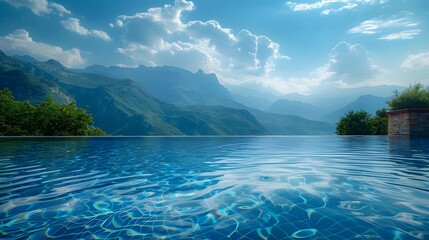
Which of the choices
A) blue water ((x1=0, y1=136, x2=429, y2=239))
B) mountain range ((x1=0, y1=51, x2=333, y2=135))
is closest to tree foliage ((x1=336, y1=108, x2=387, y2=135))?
blue water ((x1=0, y1=136, x2=429, y2=239))

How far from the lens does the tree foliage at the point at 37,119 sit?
59.8ft

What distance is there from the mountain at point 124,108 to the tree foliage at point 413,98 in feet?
339

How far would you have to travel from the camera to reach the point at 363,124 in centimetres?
2206

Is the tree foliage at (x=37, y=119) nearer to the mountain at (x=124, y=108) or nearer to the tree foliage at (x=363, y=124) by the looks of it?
the tree foliage at (x=363, y=124)

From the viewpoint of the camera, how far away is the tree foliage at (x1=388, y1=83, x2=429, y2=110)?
14.9 m

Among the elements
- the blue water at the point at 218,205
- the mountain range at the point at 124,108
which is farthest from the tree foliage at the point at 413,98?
the mountain range at the point at 124,108

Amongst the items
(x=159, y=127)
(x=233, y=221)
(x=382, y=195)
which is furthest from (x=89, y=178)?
(x=159, y=127)

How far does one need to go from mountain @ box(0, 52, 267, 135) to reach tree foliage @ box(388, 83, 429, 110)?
103389mm

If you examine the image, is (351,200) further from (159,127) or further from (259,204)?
(159,127)

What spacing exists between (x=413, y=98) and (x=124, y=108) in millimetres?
133323

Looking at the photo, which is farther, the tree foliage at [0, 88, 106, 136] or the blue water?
the tree foliage at [0, 88, 106, 136]

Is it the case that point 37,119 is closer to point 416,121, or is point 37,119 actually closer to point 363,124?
point 416,121

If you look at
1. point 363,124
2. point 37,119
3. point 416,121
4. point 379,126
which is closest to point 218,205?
point 416,121

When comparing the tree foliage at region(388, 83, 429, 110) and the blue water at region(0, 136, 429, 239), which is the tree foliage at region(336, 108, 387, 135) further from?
the blue water at region(0, 136, 429, 239)
